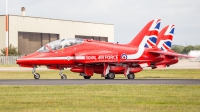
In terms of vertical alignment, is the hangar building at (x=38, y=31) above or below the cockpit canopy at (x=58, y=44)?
above

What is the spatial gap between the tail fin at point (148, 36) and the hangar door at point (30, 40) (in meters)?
60.4

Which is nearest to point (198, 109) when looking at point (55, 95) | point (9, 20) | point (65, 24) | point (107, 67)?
point (55, 95)

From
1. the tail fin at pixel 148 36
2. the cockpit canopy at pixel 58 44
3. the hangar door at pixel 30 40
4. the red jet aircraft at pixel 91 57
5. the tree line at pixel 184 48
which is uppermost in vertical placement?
the hangar door at pixel 30 40

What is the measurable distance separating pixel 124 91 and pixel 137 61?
14.7 metres

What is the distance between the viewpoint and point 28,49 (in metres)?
106

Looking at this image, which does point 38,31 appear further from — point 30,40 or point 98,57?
point 98,57

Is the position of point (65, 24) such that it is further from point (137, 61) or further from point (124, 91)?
point (124, 91)

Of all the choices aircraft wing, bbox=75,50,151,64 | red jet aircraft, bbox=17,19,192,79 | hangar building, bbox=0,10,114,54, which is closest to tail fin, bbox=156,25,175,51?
red jet aircraft, bbox=17,19,192,79

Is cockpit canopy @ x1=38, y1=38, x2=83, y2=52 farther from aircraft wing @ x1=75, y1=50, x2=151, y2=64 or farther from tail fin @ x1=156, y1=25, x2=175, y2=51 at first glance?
tail fin @ x1=156, y1=25, x2=175, y2=51

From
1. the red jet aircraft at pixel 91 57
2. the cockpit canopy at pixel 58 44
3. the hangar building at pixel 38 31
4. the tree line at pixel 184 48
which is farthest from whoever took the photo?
the hangar building at pixel 38 31

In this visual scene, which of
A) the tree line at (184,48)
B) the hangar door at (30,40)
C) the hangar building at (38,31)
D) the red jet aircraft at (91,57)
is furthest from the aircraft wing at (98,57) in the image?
the hangar door at (30,40)

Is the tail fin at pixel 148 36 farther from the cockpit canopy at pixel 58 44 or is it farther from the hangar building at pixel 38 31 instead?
the hangar building at pixel 38 31

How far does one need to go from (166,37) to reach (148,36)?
12.5 metres

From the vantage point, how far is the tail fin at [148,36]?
43.4m
